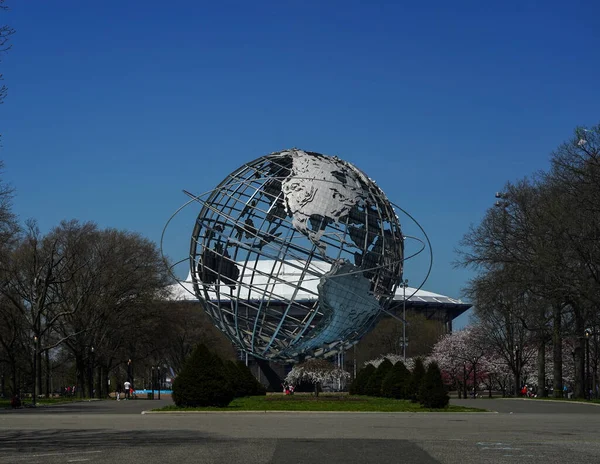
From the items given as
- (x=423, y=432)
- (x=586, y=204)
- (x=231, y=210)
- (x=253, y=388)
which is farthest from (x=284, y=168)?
(x=423, y=432)

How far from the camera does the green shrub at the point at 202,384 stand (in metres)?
34.2

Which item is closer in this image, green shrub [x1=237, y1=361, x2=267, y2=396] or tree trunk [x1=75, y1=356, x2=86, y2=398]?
green shrub [x1=237, y1=361, x2=267, y2=396]

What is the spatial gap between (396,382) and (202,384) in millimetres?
12271

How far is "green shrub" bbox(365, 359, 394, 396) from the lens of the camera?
48.5 metres

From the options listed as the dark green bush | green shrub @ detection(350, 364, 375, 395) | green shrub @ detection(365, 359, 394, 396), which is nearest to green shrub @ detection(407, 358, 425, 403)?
green shrub @ detection(365, 359, 394, 396)

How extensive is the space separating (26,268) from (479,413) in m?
33.7

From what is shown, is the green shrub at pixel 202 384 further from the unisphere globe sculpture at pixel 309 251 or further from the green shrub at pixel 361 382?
the green shrub at pixel 361 382

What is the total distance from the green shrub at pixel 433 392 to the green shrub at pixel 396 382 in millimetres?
7728

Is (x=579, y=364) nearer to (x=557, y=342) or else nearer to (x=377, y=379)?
(x=557, y=342)

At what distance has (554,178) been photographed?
155 ft

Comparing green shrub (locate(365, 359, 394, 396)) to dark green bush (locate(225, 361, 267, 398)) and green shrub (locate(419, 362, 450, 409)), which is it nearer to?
dark green bush (locate(225, 361, 267, 398))

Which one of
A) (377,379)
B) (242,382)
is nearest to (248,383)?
(242,382)

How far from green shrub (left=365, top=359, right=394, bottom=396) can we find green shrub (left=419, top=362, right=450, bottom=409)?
12991 millimetres

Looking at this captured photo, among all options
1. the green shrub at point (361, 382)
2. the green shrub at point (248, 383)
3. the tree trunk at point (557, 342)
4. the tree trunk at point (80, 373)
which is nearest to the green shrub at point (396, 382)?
the green shrub at point (361, 382)
